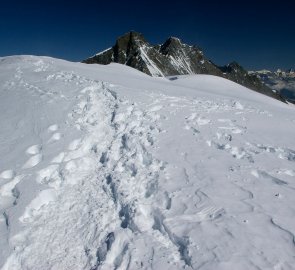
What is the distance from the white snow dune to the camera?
21.1 ft

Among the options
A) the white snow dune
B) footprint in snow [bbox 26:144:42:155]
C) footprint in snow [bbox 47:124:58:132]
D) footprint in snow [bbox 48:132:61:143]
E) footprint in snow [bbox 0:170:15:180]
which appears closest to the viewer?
the white snow dune

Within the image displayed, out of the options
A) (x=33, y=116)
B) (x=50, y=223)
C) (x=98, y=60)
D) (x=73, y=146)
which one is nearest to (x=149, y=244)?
(x=50, y=223)

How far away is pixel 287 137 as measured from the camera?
38.0ft

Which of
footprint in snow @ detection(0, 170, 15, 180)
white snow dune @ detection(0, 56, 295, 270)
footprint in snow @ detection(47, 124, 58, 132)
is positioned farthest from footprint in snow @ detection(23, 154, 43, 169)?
footprint in snow @ detection(47, 124, 58, 132)

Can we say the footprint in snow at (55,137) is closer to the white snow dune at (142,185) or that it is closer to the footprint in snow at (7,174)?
the white snow dune at (142,185)

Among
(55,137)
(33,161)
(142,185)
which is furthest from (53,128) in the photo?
(142,185)

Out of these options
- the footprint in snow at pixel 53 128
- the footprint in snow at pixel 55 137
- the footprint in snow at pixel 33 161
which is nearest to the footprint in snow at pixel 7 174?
the footprint in snow at pixel 33 161

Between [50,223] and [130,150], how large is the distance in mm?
3474

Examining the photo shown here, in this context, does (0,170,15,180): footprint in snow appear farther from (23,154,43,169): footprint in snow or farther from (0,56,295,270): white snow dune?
(23,154,43,169): footprint in snow

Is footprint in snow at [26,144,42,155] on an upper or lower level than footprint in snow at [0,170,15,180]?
upper

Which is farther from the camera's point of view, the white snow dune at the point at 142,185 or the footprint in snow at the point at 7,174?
the footprint in snow at the point at 7,174

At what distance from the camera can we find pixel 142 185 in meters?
8.47

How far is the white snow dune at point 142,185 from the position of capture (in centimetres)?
643

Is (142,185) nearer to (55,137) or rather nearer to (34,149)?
(34,149)
